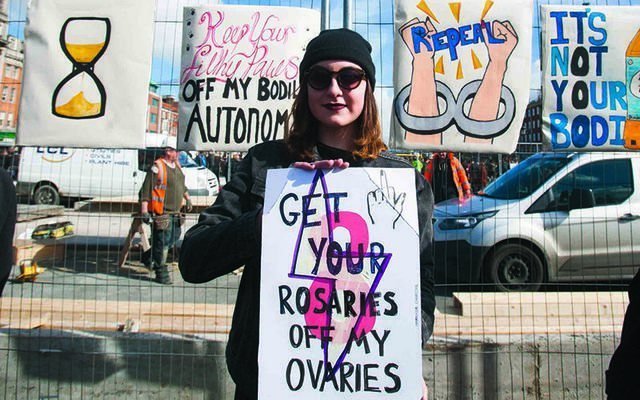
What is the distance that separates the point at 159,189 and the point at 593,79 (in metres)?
5.67

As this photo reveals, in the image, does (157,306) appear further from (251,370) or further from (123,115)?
(251,370)

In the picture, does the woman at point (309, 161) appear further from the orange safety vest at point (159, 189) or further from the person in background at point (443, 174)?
the orange safety vest at point (159, 189)

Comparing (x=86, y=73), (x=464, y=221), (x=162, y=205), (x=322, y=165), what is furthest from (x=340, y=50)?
(x=162, y=205)

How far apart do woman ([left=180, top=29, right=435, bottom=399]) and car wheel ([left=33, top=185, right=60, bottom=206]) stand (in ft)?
41.1

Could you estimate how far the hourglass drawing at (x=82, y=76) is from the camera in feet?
9.90

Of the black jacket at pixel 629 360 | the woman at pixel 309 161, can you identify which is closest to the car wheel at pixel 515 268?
the black jacket at pixel 629 360

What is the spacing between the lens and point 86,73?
3023mm

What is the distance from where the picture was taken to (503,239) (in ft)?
18.3

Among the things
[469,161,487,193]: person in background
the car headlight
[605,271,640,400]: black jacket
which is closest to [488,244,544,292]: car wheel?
the car headlight

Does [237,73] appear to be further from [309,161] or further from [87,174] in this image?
[87,174]

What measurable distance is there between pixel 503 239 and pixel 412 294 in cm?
469

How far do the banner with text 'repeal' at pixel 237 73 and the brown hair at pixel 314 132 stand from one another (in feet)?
5.16

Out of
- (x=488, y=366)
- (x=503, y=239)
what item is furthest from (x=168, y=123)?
(x=503, y=239)

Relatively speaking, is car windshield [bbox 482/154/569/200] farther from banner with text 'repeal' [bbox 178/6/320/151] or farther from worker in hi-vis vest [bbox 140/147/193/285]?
worker in hi-vis vest [bbox 140/147/193/285]
